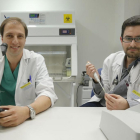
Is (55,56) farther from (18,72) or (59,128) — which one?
(59,128)

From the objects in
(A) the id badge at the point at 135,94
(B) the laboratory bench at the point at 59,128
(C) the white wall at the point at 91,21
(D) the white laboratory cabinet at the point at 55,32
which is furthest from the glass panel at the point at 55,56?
(B) the laboratory bench at the point at 59,128

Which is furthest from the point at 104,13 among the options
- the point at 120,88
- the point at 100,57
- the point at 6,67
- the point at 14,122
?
the point at 14,122

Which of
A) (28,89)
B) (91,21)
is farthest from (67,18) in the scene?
(28,89)

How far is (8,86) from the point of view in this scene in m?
1.23

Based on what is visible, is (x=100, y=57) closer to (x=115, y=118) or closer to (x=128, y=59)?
(x=128, y=59)

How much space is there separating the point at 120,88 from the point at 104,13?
1.88 m

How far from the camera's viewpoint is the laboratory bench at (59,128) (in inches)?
23.9

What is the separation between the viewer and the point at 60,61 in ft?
8.44

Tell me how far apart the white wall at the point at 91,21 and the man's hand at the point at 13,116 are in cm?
204

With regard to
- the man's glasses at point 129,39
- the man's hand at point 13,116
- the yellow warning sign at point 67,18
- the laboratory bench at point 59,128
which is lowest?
the laboratory bench at point 59,128

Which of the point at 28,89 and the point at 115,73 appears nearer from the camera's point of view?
the point at 28,89

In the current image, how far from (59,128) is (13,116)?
209 millimetres

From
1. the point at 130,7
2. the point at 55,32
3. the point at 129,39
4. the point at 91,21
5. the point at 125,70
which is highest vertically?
the point at 130,7

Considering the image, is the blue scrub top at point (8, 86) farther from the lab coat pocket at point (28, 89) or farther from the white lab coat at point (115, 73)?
the white lab coat at point (115, 73)
